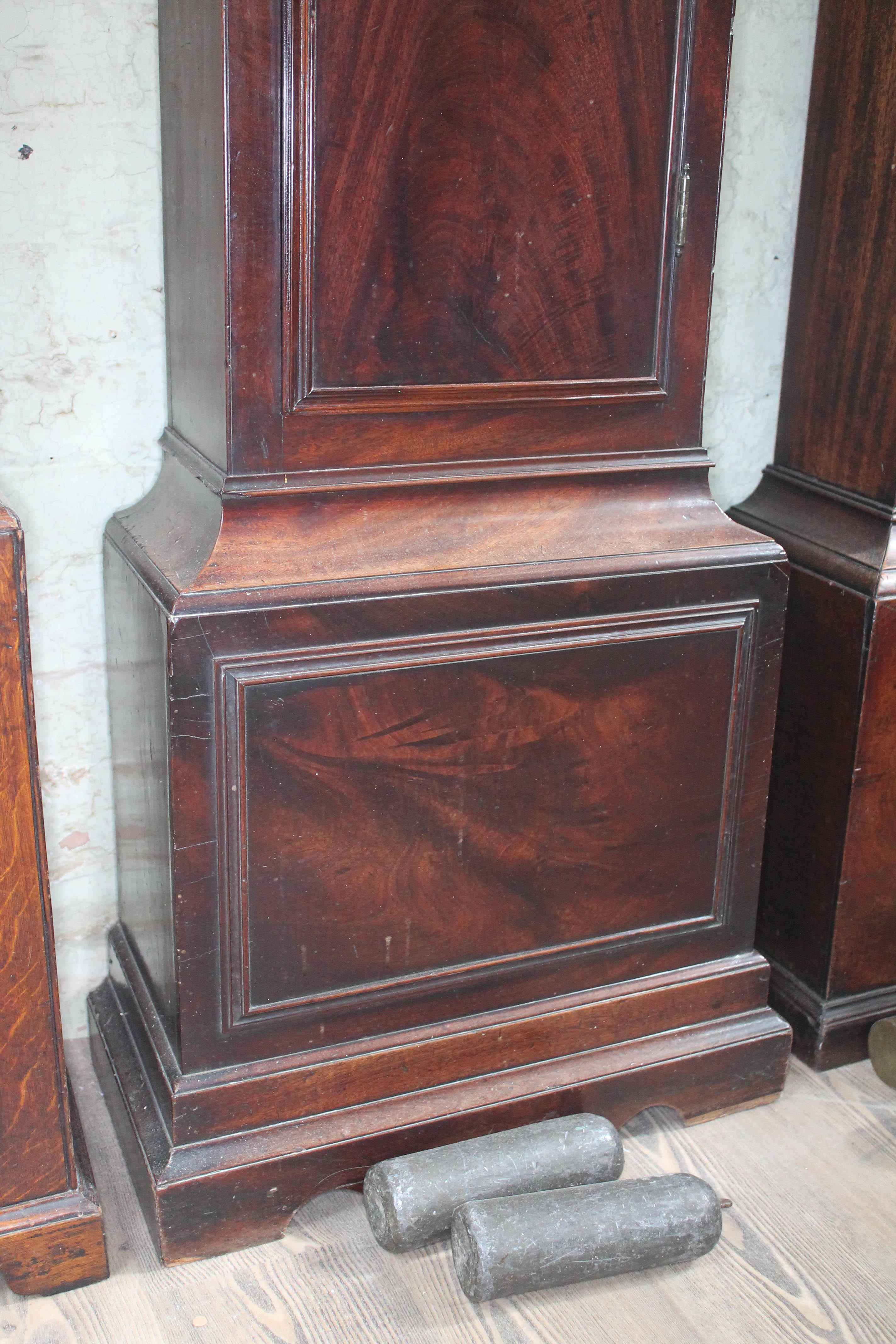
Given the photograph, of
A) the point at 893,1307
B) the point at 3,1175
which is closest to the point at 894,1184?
the point at 893,1307

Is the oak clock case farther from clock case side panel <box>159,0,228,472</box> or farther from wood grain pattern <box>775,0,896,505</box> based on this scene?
wood grain pattern <box>775,0,896,505</box>

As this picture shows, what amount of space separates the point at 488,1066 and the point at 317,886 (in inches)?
15.4

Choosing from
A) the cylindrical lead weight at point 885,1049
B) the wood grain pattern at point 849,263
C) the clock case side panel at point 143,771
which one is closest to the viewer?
the clock case side panel at point 143,771

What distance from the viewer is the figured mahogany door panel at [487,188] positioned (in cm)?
140

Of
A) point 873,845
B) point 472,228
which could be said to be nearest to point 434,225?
point 472,228

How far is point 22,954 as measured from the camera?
1.44m

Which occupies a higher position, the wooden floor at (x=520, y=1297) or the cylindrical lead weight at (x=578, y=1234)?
the cylindrical lead weight at (x=578, y=1234)

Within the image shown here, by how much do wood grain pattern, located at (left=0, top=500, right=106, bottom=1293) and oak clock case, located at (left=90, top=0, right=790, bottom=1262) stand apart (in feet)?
0.36

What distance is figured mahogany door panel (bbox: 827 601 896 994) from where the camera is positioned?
1.86 m

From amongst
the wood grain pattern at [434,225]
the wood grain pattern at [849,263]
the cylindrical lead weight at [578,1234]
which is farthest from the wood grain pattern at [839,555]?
the cylindrical lead weight at [578,1234]

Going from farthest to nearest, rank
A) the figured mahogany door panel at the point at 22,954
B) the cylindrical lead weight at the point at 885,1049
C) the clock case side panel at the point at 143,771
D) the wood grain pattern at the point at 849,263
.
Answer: the cylindrical lead weight at the point at 885,1049 < the wood grain pattern at the point at 849,263 < the clock case side panel at the point at 143,771 < the figured mahogany door panel at the point at 22,954

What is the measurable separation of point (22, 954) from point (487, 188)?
1032 millimetres

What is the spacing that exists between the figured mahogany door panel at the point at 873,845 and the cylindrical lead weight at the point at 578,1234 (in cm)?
52

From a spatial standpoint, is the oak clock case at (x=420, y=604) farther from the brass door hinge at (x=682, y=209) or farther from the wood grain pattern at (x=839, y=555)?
the wood grain pattern at (x=839, y=555)
